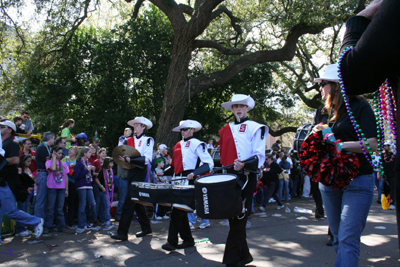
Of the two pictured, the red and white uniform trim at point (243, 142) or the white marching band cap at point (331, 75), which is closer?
the white marching band cap at point (331, 75)

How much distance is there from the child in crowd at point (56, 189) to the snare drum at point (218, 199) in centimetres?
427

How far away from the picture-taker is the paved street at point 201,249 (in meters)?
5.04

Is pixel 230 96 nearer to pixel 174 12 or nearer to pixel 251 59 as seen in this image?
pixel 251 59

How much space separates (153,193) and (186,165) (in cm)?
154

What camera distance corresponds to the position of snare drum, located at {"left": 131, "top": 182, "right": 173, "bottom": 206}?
5.19 m

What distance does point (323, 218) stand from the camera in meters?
8.71

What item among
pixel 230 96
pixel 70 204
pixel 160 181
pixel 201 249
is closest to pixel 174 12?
pixel 230 96

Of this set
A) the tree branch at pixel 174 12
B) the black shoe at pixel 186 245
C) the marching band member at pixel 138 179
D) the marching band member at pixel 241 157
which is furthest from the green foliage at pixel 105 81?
the marching band member at pixel 241 157

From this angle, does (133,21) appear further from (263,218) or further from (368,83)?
(368,83)

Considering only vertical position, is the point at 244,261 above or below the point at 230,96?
below

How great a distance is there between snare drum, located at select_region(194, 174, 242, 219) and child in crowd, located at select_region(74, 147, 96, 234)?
4.35 metres

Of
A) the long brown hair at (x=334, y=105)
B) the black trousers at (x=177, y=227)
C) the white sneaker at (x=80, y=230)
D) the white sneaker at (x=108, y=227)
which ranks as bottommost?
the white sneaker at (x=108, y=227)

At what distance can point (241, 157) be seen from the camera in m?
4.88

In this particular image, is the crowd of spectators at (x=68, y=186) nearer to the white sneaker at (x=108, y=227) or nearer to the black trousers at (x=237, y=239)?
the white sneaker at (x=108, y=227)
